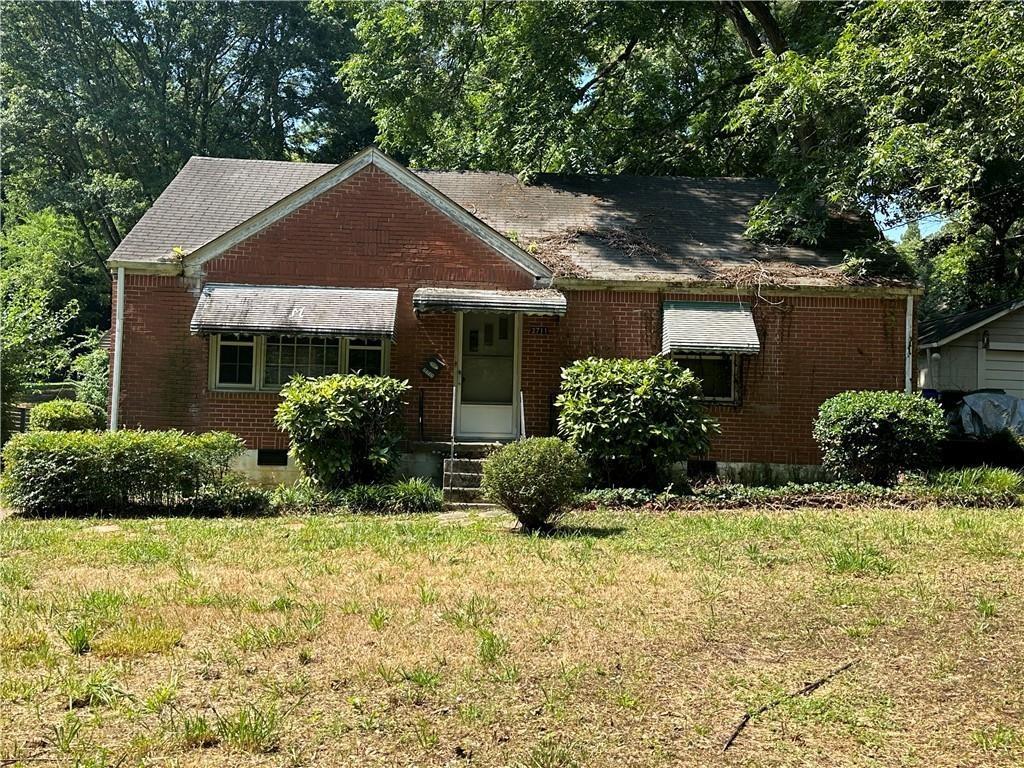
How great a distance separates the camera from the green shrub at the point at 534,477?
8.45 meters

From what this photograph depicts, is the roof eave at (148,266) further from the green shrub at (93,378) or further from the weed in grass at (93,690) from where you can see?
the weed in grass at (93,690)

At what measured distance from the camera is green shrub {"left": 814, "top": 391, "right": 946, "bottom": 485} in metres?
11.5

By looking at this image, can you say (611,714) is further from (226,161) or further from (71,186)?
(71,186)

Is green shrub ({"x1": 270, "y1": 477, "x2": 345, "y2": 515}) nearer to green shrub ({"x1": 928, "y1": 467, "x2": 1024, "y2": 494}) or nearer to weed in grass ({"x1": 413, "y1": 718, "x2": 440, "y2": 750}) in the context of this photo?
weed in grass ({"x1": 413, "y1": 718, "x2": 440, "y2": 750})

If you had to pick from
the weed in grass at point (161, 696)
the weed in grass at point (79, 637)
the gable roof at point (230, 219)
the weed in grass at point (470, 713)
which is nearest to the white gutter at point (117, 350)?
the gable roof at point (230, 219)

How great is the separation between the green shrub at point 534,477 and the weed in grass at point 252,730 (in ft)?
15.2

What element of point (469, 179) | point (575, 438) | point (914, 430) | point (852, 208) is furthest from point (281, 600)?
point (852, 208)

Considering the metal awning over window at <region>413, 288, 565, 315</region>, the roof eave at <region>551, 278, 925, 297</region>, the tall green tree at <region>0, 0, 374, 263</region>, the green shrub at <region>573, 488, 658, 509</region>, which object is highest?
the tall green tree at <region>0, 0, 374, 263</region>

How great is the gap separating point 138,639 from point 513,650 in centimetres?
227

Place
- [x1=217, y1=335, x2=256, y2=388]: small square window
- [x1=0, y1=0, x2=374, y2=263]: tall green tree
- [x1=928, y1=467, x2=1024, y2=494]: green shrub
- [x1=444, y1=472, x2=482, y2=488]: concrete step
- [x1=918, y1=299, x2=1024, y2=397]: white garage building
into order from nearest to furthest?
[x1=928, y1=467, x2=1024, y2=494]: green shrub, [x1=444, y1=472, x2=482, y2=488]: concrete step, [x1=217, y1=335, x2=256, y2=388]: small square window, [x1=918, y1=299, x2=1024, y2=397]: white garage building, [x1=0, y1=0, x2=374, y2=263]: tall green tree

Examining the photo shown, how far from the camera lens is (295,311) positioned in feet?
41.7

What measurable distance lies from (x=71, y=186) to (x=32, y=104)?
3.37 metres

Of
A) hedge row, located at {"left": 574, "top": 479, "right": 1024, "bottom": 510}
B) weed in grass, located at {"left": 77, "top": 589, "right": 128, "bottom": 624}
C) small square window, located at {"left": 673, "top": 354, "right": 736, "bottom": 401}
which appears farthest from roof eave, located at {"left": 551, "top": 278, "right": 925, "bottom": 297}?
weed in grass, located at {"left": 77, "top": 589, "right": 128, "bottom": 624}

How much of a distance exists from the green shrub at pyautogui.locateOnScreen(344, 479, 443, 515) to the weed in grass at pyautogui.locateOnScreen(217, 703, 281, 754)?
6498mm
